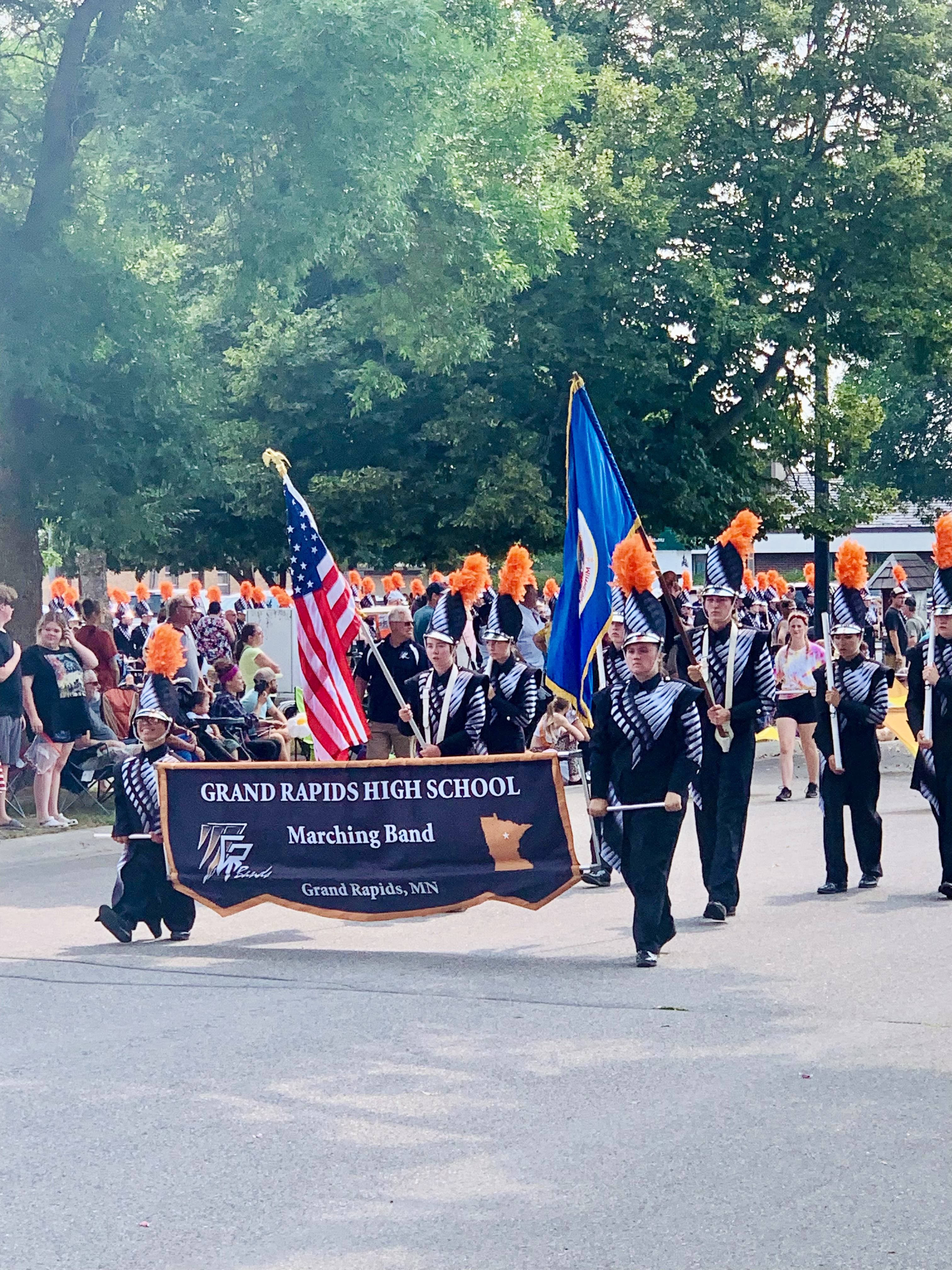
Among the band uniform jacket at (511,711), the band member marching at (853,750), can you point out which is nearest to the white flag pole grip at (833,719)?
the band member marching at (853,750)

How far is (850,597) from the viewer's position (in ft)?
40.1

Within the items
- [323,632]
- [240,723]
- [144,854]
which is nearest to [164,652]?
[144,854]

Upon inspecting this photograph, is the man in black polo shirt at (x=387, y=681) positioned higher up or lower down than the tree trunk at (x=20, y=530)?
lower down

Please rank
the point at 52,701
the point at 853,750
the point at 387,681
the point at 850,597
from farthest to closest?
the point at 52,701 → the point at 387,681 → the point at 850,597 → the point at 853,750

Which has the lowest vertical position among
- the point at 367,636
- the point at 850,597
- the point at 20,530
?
the point at 367,636

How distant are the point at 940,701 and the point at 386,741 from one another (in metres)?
5.00

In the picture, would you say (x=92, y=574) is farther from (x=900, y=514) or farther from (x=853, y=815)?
(x=900, y=514)

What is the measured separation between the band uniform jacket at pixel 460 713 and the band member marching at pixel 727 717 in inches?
51.2

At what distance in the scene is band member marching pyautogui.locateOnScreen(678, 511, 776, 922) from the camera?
1084cm

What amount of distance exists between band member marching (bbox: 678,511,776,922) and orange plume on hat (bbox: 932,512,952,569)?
1234mm

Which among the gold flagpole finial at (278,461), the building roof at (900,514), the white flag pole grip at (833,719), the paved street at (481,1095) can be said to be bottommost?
the paved street at (481,1095)

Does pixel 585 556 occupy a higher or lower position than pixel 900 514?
lower

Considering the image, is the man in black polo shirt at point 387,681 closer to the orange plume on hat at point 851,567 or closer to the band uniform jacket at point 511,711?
the band uniform jacket at point 511,711

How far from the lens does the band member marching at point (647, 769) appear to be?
30.5ft
